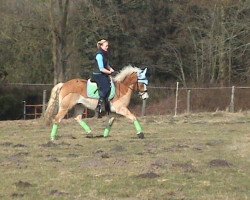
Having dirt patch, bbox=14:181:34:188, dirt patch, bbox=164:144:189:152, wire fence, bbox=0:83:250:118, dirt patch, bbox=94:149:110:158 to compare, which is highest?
dirt patch, bbox=14:181:34:188

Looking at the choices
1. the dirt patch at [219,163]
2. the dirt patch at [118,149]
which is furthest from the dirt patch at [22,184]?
the dirt patch at [118,149]

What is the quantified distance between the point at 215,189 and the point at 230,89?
26785 mm

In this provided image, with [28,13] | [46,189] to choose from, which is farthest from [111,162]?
[28,13]

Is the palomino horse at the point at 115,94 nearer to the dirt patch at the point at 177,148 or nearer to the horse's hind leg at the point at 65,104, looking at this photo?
the horse's hind leg at the point at 65,104

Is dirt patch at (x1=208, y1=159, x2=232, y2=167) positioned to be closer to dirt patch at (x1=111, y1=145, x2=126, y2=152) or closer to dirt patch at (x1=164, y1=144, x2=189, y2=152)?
dirt patch at (x1=164, y1=144, x2=189, y2=152)

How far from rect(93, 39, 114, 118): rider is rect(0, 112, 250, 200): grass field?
1027 mm

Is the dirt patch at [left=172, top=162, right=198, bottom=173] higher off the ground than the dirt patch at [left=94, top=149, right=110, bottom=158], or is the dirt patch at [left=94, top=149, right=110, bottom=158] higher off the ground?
the dirt patch at [left=172, top=162, right=198, bottom=173]

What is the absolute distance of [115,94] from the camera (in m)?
14.9

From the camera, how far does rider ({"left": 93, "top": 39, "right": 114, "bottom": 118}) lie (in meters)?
14.3

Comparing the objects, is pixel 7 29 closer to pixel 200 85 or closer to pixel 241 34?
pixel 200 85

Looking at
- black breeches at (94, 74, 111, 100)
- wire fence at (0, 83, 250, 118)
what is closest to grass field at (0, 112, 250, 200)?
black breeches at (94, 74, 111, 100)

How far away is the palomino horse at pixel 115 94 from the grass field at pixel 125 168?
1.95ft

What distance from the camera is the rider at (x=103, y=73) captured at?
1434 cm

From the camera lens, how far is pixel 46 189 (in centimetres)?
788
